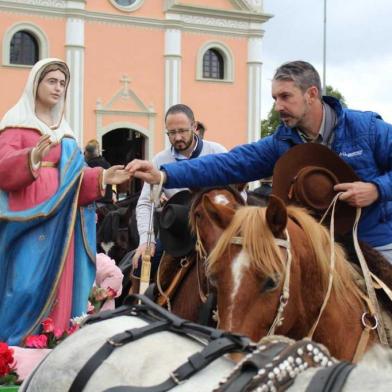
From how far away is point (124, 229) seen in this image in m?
9.39

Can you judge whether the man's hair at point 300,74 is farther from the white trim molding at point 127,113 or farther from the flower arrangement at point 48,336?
the white trim molding at point 127,113

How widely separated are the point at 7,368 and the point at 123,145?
27.4 metres

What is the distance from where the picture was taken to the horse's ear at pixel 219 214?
10.5ft

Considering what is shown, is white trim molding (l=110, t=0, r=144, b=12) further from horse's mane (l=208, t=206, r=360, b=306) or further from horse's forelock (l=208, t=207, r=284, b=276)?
horse's forelock (l=208, t=207, r=284, b=276)

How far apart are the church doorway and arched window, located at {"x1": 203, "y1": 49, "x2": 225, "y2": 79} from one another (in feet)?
12.4

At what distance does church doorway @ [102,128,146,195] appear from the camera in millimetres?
30656

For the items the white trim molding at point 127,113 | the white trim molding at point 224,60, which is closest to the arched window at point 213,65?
the white trim molding at point 224,60

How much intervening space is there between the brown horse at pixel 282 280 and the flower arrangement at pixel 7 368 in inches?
62.3

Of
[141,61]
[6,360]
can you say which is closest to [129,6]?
[141,61]

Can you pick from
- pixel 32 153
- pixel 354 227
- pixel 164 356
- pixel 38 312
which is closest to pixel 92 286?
pixel 38 312

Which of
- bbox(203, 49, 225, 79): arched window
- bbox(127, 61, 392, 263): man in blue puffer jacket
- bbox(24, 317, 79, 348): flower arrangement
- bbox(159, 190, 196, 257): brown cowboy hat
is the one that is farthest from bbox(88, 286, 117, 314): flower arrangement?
bbox(203, 49, 225, 79): arched window

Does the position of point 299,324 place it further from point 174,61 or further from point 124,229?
point 174,61

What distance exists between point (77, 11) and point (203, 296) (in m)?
25.3

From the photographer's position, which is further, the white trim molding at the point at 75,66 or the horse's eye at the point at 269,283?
the white trim molding at the point at 75,66
